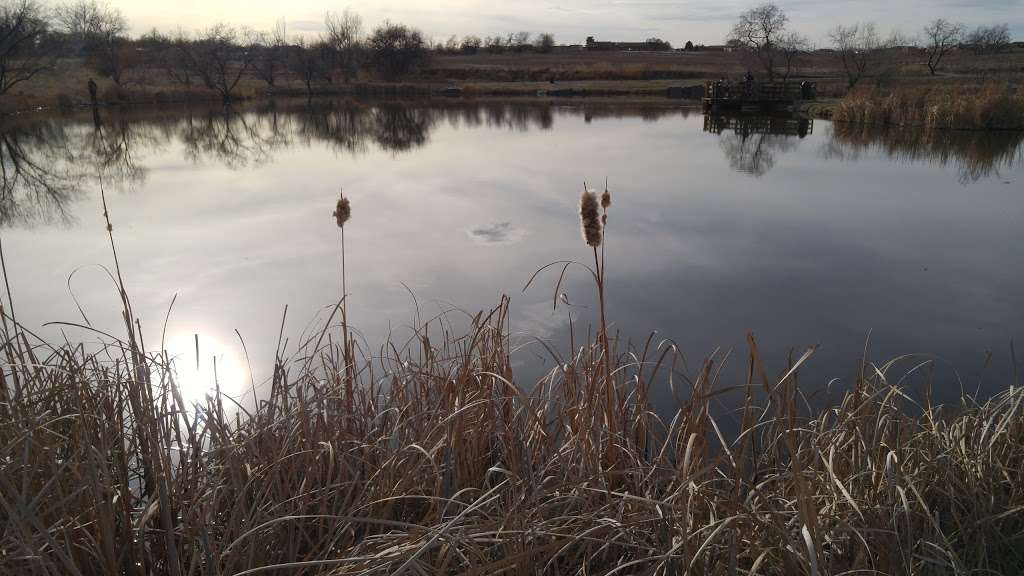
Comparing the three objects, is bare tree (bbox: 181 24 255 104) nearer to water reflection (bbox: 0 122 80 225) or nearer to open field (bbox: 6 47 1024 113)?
open field (bbox: 6 47 1024 113)

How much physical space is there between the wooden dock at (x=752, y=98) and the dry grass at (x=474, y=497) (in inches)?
935

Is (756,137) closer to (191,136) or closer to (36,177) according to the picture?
(191,136)

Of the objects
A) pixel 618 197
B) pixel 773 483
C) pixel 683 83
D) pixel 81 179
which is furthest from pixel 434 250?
pixel 683 83

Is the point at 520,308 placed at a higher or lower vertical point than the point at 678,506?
lower

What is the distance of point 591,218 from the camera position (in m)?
1.84

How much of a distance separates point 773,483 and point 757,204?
749 centimetres

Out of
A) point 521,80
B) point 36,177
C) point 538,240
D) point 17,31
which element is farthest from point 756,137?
point 521,80

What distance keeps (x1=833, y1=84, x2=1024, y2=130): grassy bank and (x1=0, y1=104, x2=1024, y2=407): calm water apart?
0.89m

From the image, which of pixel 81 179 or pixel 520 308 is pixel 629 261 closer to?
pixel 520 308

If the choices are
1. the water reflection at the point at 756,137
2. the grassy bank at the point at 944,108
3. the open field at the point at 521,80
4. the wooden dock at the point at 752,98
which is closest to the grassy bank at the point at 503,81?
the open field at the point at 521,80

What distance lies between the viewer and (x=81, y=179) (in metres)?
10.8

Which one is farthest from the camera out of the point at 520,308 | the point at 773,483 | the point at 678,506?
the point at 520,308

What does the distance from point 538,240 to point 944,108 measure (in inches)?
540

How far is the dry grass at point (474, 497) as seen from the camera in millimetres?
1554
